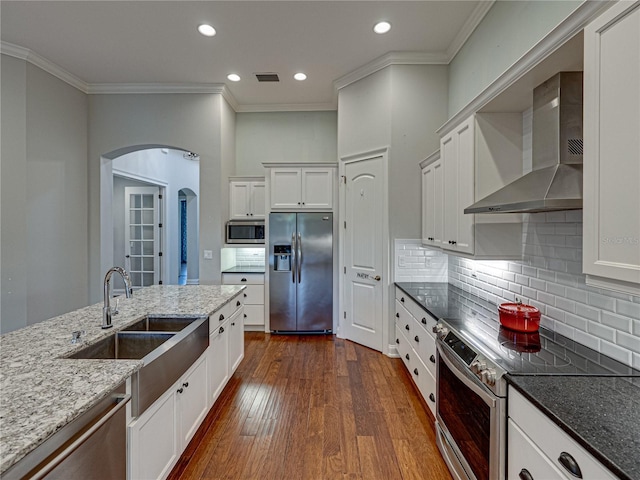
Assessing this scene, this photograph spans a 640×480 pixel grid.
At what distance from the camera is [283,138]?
16.8 feet

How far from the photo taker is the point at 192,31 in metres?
3.19

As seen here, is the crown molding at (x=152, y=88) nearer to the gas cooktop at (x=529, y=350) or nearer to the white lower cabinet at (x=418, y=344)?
the white lower cabinet at (x=418, y=344)

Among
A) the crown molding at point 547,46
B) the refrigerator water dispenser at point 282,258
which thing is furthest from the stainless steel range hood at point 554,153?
the refrigerator water dispenser at point 282,258

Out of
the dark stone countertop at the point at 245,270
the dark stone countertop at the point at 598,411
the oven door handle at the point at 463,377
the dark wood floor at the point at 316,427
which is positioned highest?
the dark stone countertop at the point at 245,270

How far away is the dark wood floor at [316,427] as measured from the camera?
1.91 metres

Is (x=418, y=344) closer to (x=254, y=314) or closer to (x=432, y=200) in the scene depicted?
(x=432, y=200)

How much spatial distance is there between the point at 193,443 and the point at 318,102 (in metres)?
4.72

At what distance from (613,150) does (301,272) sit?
11.8ft

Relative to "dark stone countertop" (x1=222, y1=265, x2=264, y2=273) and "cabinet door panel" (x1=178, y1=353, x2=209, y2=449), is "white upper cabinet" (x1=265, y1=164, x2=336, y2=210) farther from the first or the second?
"cabinet door panel" (x1=178, y1=353, x2=209, y2=449)

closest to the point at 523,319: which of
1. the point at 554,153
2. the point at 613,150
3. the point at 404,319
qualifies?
the point at 554,153

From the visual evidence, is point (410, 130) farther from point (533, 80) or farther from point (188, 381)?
point (188, 381)

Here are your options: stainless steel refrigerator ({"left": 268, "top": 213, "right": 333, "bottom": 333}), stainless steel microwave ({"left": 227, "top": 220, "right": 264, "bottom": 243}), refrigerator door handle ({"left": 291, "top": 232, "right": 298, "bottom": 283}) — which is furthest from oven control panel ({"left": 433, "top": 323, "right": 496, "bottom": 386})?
stainless steel microwave ({"left": 227, "top": 220, "right": 264, "bottom": 243})

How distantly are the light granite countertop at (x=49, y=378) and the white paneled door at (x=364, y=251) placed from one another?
2.18 metres

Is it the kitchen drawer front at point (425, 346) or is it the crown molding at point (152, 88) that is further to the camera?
the crown molding at point (152, 88)
